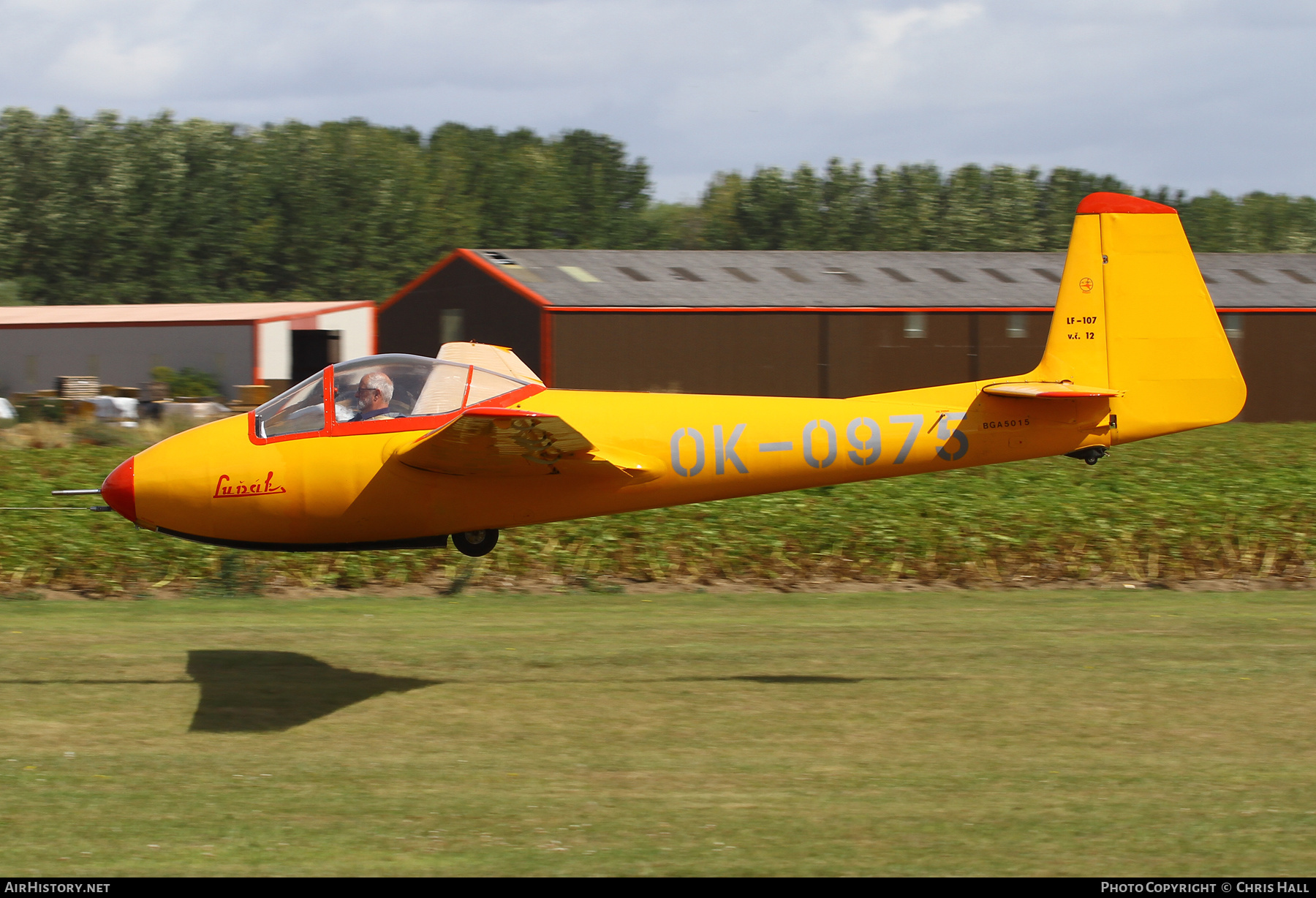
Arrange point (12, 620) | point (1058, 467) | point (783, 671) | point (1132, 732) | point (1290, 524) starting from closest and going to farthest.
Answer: point (1132, 732) → point (783, 671) → point (12, 620) → point (1290, 524) → point (1058, 467)

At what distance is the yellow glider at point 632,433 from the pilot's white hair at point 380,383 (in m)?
0.01

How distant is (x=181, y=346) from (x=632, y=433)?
100ft

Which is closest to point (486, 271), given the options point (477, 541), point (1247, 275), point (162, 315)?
point (162, 315)

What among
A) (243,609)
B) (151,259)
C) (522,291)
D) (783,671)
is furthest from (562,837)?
(151,259)

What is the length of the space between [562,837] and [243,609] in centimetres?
857

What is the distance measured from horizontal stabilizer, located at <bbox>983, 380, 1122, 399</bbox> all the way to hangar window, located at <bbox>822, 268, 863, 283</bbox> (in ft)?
79.8

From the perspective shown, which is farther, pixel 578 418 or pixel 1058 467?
pixel 1058 467

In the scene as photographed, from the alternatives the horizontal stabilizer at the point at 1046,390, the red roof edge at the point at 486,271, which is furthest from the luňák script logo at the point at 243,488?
the red roof edge at the point at 486,271

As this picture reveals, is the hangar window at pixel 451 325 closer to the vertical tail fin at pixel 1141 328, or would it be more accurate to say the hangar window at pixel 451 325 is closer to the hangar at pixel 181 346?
the hangar at pixel 181 346

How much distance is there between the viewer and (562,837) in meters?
8.09

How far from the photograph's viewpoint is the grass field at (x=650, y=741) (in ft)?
26.0

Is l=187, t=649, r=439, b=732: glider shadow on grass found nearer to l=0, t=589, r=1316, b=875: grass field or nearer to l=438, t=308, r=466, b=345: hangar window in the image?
l=0, t=589, r=1316, b=875: grass field

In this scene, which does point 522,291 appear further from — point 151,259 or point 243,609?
point 151,259

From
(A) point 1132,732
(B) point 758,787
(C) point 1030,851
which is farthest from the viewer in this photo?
(A) point 1132,732
